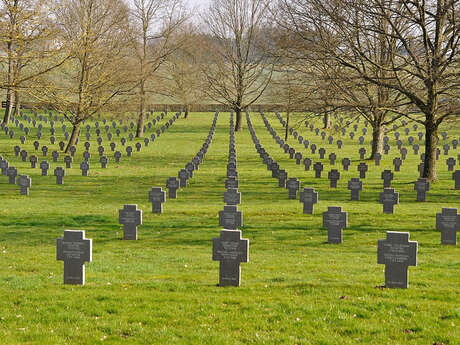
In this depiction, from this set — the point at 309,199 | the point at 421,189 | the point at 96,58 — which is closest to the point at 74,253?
the point at 309,199

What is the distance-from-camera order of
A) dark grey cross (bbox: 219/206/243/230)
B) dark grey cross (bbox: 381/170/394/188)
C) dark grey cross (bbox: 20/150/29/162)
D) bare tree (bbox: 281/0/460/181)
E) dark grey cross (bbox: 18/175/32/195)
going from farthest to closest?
dark grey cross (bbox: 20/150/29/162)
dark grey cross (bbox: 381/170/394/188)
dark grey cross (bbox: 18/175/32/195)
bare tree (bbox: 281/0/460/181)
dark grey cross (bbox: 219/206/243/230)

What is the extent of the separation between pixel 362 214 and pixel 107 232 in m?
7.37

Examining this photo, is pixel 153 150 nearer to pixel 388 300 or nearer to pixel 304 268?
pixel 304 268

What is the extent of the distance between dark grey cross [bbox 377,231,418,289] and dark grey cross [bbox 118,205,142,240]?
21.5 feet

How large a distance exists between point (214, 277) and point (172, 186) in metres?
11.1

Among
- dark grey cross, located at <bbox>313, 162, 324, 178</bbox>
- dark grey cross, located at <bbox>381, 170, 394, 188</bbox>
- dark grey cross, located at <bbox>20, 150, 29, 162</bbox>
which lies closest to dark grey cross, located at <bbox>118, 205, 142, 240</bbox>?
dark grey cross, located at <bbox>381, 170, 394, 188</bbox>

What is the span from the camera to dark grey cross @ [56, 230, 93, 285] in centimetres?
893

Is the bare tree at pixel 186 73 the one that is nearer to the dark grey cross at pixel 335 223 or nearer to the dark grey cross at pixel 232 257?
the dark grey cross at pixel 335 223

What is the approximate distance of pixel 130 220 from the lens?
13586mm

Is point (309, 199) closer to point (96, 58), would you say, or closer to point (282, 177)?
point (282, 177)

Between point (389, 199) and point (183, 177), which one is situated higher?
point (183, 177)

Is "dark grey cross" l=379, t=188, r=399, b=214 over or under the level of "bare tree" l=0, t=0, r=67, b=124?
under

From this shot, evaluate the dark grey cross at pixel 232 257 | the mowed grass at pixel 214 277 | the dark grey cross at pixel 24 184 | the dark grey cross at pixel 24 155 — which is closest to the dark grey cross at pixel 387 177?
the mowed grass at pixel 214 277

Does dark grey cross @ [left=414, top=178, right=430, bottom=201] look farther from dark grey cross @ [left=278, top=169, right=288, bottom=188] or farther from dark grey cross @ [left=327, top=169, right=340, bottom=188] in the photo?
dark grey cross @ [left=278, top=169, right=288, bottom=188]
